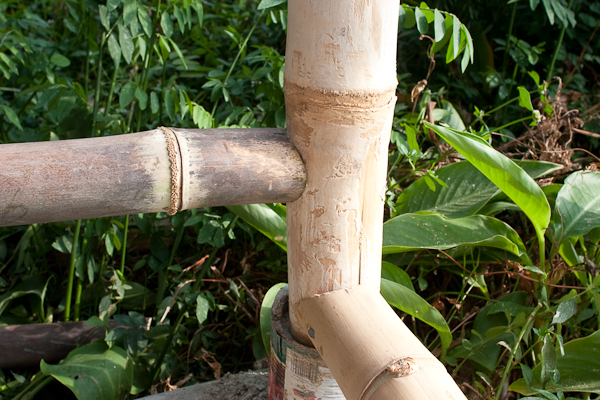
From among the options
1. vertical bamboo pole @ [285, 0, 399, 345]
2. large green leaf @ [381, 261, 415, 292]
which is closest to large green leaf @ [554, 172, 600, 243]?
large green leaf @ [381, 261, 415, 292]

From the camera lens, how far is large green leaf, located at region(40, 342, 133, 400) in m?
1.16

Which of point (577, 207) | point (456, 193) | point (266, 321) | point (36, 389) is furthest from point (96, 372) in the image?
point (577, 207)

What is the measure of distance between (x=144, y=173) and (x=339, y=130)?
0.28 meters

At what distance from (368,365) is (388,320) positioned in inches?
3.1

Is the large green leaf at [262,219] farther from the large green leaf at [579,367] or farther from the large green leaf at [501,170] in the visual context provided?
the large green leaf at [579,367]

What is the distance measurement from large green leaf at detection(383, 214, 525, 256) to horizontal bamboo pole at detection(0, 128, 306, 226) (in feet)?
1.51

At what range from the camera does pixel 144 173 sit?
71cm

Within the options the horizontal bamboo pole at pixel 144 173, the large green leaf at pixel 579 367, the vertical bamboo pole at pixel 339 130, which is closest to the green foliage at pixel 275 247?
the large green leaf at pixel 579 367

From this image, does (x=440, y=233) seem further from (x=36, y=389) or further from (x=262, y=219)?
(x=36, y=389)

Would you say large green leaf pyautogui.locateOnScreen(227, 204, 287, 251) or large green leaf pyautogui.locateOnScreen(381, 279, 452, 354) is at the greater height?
large green leaf pyautogui.locateOnScreen(227, 204, 287, 251)

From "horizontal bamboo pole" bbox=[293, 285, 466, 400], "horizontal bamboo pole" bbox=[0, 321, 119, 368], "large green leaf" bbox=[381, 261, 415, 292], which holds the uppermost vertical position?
"horizontal bamboo pole" bbox=[293, 285, 466, 400]

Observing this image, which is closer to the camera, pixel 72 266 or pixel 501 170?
pixel 501 170

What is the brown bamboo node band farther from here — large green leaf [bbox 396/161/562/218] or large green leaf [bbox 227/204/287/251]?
large green leaf [bbox 396/161/562/218]

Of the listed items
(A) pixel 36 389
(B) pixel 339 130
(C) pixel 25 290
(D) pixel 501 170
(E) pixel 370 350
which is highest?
(B) pixel 339 130
